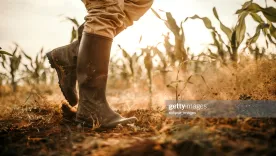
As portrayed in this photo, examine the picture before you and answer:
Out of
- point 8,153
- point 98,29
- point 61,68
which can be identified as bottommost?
point 8,153

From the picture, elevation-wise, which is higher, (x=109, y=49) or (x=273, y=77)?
(x=109, y=49)

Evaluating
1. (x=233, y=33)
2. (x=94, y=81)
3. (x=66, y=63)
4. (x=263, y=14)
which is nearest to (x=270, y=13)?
(x=263, y=14)

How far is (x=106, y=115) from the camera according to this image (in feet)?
4.73

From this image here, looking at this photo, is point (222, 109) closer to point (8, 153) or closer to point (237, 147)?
point (237, 147)

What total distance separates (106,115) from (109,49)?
14.7 inches

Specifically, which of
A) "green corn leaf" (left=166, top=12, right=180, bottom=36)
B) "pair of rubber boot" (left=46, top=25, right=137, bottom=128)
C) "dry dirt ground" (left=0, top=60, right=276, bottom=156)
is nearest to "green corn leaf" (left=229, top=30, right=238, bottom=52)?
"green corn leaf" (left=166, top=12, right=180, bottom=36)

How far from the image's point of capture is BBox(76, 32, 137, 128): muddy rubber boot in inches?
55.4

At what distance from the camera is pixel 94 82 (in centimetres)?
143

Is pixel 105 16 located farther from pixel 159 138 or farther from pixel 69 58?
pixel 159 138

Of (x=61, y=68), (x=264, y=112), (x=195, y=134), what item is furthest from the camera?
(x=61, y=68)

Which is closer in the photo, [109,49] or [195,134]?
[195,134]

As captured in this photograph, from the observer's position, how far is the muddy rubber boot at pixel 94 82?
1406 millimetres

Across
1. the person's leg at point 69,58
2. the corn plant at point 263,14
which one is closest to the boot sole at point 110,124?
the person's leg at point 69,58

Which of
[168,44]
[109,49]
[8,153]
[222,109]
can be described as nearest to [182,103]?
[222,109]
